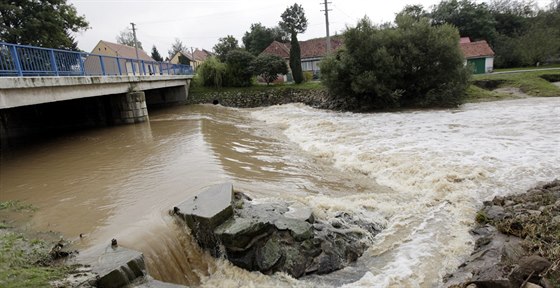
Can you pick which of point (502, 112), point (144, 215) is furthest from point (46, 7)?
point (502, 112)

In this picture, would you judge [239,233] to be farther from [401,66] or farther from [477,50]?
[477,50]

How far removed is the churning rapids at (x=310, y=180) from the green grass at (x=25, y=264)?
63 centimetres

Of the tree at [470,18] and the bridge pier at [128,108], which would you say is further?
the tree at [470,18]

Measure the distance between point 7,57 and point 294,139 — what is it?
30.9 ft

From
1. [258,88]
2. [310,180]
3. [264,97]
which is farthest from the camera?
[258,88]

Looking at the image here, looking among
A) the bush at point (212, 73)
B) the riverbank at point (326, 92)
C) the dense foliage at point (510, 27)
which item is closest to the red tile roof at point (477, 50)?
the dense foliage at point (510, 27)

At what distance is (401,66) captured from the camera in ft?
68.0

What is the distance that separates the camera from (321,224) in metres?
5.35

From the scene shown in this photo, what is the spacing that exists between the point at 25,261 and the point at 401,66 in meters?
20.9

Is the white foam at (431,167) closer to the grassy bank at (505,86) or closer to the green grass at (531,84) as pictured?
the grassy bank at (505,86)

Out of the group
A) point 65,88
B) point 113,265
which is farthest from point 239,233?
point 65,88

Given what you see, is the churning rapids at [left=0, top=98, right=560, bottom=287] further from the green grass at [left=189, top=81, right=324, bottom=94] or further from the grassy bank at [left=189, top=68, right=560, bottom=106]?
the green grass at [left=189, top=81, right=324, bottom=94]

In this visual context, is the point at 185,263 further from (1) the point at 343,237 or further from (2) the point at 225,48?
(2) the point at 225,48

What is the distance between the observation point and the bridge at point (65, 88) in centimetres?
953
